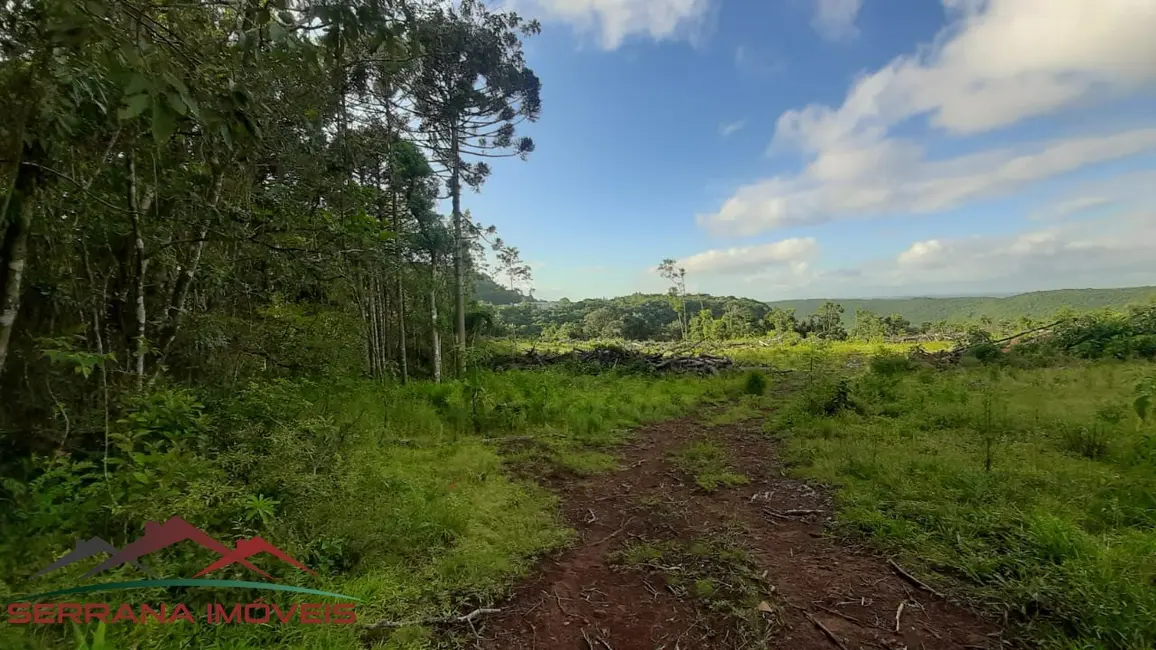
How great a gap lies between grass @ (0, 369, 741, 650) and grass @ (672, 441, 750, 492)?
2.98 feet

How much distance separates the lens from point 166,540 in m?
2.14

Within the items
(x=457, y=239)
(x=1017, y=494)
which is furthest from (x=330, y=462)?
(x=457, y=239)

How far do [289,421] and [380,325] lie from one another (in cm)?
658

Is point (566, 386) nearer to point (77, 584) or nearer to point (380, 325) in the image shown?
point (380, 325)

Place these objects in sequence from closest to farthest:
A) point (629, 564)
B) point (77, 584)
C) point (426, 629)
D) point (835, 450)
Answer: point (77, 584) → point (426, 629) → point (629, 564) → point (835, 450)

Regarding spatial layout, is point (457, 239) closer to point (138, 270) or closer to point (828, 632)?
point (138, 270)

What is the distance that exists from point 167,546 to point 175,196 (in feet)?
8.42

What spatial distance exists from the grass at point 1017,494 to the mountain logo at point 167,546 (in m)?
3.45

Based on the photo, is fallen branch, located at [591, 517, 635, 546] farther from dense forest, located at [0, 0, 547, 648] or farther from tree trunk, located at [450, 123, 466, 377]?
tree trunk, located at [450, 123, 466, 377]

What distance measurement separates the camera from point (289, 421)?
3.52 m

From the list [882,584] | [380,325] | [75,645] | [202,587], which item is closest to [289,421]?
[202,587]

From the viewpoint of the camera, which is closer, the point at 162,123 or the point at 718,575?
the point at 162,123

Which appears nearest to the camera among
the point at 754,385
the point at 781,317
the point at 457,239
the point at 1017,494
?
the point at 1017,494

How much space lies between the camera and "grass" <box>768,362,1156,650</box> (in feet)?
7.14
